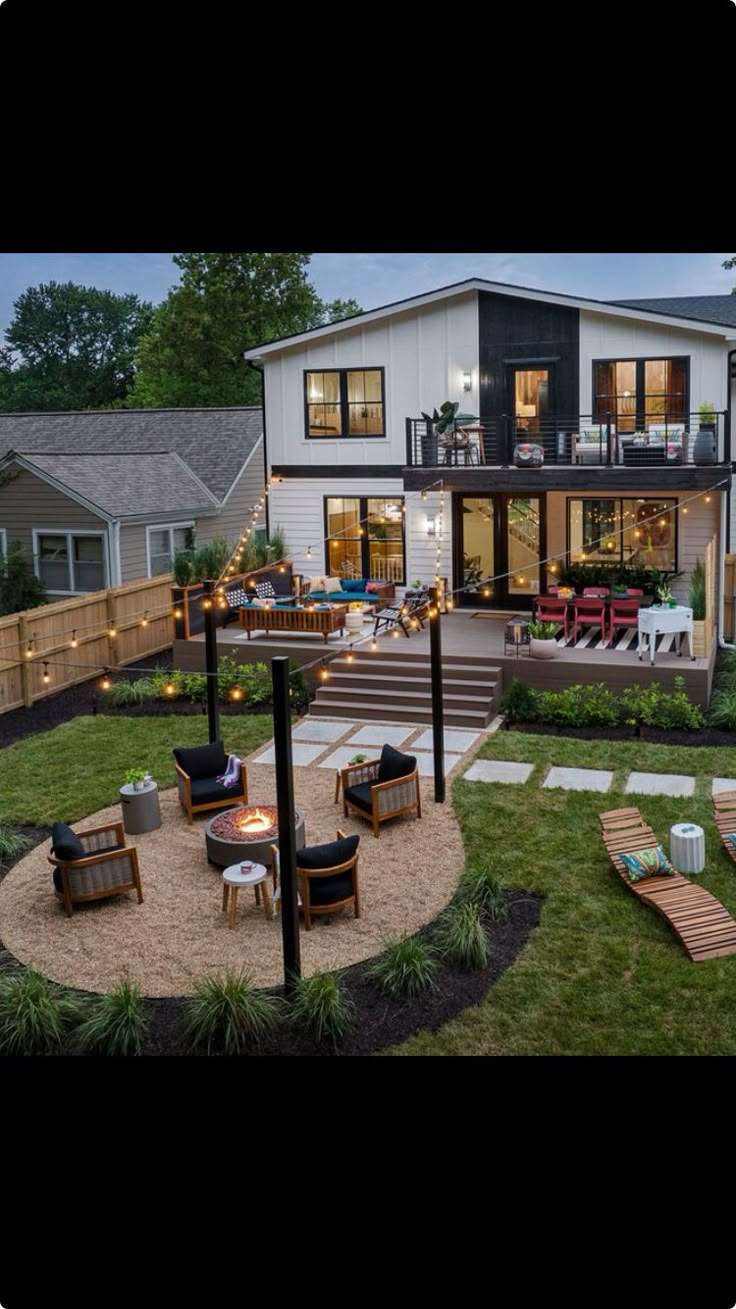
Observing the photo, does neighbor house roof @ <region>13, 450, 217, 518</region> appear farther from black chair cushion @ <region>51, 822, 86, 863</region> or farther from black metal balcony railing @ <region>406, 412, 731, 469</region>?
black chair cushion @ <region>51, 822, 86, 863</region>

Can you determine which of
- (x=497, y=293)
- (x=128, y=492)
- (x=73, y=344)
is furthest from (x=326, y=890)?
(x=73, y=344)

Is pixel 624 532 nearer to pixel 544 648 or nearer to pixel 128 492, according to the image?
pixel 544 648

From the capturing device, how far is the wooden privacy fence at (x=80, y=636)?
17219 millimetres

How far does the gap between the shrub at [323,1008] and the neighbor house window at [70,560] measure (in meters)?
14.2

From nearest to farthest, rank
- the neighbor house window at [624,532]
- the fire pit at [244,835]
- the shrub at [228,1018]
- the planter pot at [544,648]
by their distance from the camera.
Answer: the shrub at [228,1018] < the fire pit at [244,835] < the planter pot at [544,648] < the neighbor house window at [624,532]

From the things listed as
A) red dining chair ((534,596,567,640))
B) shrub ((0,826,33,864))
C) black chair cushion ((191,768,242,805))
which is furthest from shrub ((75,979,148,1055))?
red dining chair ((534,596,567,640))

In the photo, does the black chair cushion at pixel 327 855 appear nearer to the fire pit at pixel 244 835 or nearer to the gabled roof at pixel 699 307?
the fire pit at pixel 244 835

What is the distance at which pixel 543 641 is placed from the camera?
53.8ft

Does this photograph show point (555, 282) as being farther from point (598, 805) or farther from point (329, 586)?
point (598, 805)

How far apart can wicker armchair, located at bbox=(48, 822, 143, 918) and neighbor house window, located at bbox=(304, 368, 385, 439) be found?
11960 millimetres

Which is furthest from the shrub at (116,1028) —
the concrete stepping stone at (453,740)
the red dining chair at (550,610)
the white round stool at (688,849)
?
the red dining chair at (550,610)

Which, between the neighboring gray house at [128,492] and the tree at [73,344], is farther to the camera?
the tree at [73,344]
